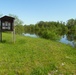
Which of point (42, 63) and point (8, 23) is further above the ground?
point (8, 23)

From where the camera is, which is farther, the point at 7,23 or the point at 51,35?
the point at 51,35

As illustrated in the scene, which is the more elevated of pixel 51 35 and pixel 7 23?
pixel 7 23

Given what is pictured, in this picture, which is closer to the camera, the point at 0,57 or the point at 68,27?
the point at 0,57

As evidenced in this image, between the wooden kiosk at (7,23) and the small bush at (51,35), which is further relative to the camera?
the small bush at (51,35)

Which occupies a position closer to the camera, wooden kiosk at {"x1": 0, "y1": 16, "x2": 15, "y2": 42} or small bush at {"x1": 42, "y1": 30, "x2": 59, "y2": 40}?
wooden kiosk at {"x1": 0, "y1": 16, "x2": 15, "y2": 42}

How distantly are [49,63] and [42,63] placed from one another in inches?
14.5

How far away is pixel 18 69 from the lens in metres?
7.48

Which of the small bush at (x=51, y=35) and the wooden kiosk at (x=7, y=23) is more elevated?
the wooden kiosk at (x=7, y=23)

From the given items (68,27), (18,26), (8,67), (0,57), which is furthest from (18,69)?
(68,27)

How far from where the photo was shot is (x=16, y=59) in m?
8.91

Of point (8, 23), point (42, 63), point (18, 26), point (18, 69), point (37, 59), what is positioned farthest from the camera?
point (18, 26)

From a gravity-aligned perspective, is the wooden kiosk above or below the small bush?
above

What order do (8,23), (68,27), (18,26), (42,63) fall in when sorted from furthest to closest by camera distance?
(68,27), (18,26), (8,23), (42,63)

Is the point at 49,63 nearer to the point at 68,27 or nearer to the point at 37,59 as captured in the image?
the point at 37,59
